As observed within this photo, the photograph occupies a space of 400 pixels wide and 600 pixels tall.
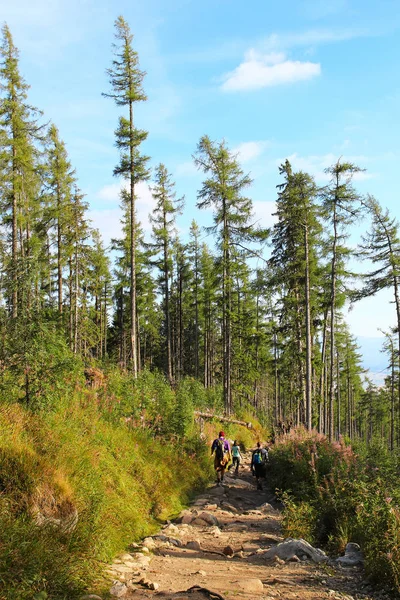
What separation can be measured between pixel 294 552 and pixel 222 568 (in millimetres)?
1274

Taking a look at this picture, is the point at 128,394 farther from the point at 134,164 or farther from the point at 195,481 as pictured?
the point at 134,164

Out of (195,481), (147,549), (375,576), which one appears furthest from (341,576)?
(195,481)

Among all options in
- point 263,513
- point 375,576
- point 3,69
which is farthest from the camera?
point 3,69

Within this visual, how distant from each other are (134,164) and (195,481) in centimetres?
1467

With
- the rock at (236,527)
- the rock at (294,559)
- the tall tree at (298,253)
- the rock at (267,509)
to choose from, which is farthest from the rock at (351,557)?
the tall tree at (298,253)

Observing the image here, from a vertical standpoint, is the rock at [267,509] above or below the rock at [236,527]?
below

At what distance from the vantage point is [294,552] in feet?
23.9

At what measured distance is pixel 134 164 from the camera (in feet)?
70.0

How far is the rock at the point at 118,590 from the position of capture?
5.34 meters

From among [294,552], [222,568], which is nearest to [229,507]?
[294,552]

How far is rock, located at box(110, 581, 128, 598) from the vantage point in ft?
17.5

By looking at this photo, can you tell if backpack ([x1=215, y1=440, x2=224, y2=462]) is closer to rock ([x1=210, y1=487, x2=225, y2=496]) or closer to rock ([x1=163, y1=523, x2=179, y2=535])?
rock ([x1=210, y1=487, x2=225, y2=496])

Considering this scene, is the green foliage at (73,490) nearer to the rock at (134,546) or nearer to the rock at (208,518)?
the rock at (134,546)

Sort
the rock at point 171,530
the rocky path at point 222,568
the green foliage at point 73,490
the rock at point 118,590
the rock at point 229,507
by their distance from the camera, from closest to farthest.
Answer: the green foliage at point 73,490
the rock at point 118,590
the rocky path at point 222,568
the rock at point 171,530
the rock at point 229,507
